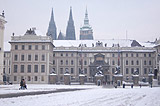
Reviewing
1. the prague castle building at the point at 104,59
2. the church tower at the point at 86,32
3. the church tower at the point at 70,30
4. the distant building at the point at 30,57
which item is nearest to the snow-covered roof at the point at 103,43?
the prague castle building at the point at 104,59

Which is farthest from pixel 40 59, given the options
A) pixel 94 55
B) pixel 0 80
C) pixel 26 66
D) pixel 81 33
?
pixel 81 33

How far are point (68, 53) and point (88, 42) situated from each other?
11.2 meters

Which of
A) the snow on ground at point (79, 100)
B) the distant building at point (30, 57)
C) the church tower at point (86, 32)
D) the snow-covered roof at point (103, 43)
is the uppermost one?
the church tower at point (86, 32)

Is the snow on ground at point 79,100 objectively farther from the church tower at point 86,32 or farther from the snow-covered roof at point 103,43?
the church tower at point 86,32

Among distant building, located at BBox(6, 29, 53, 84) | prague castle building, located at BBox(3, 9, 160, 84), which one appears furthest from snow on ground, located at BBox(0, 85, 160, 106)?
prague castle building, located at BBox(3, 9, 160, 84)

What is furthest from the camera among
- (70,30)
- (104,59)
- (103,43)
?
(70,30)

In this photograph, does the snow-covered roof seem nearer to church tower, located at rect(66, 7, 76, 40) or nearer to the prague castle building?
the prague castle building

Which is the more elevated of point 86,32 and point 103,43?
point 86,32

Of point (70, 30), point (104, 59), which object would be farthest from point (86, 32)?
point (104, 59)

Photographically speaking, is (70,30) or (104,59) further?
(70,30)

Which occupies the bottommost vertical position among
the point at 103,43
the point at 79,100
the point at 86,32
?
the point at 79,100

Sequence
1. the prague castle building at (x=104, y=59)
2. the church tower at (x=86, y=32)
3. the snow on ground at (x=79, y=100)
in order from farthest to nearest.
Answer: the church tower at (x=86, y=32)
the prague castle building at (x=104, y=59)
the snow on ground at (x=79, y=100)

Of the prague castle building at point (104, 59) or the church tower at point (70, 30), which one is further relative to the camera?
the church tower at point (70, 30)

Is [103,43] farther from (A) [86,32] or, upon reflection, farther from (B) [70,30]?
(A) [86,32]
